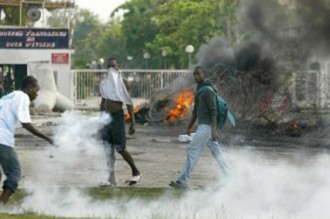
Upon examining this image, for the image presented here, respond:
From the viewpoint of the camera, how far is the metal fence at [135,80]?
35.8m

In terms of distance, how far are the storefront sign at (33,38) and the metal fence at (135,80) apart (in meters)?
2.09

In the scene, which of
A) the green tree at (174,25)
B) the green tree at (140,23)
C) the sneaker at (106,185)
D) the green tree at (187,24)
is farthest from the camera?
the green tree at (140,23)

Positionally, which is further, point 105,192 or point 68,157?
point 68,157

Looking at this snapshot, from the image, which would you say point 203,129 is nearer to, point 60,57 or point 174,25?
point 60,57

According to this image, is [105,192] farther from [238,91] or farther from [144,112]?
[144,112]

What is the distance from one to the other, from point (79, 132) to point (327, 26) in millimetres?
12061

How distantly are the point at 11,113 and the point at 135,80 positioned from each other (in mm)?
28554

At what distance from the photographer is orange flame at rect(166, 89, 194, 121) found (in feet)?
73.3

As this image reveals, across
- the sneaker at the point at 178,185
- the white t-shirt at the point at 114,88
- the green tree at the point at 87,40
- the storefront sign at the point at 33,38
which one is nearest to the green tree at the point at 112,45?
the green tree at the point at 87,40

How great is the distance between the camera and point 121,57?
86062mm

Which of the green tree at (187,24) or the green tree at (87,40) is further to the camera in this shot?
the green tree at (87,40)

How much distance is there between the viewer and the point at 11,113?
8.05 meters

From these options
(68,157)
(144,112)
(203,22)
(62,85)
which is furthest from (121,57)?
(68,157)

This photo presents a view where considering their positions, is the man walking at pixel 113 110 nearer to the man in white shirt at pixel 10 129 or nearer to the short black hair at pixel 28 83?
the short black hair at pixel 28 83
